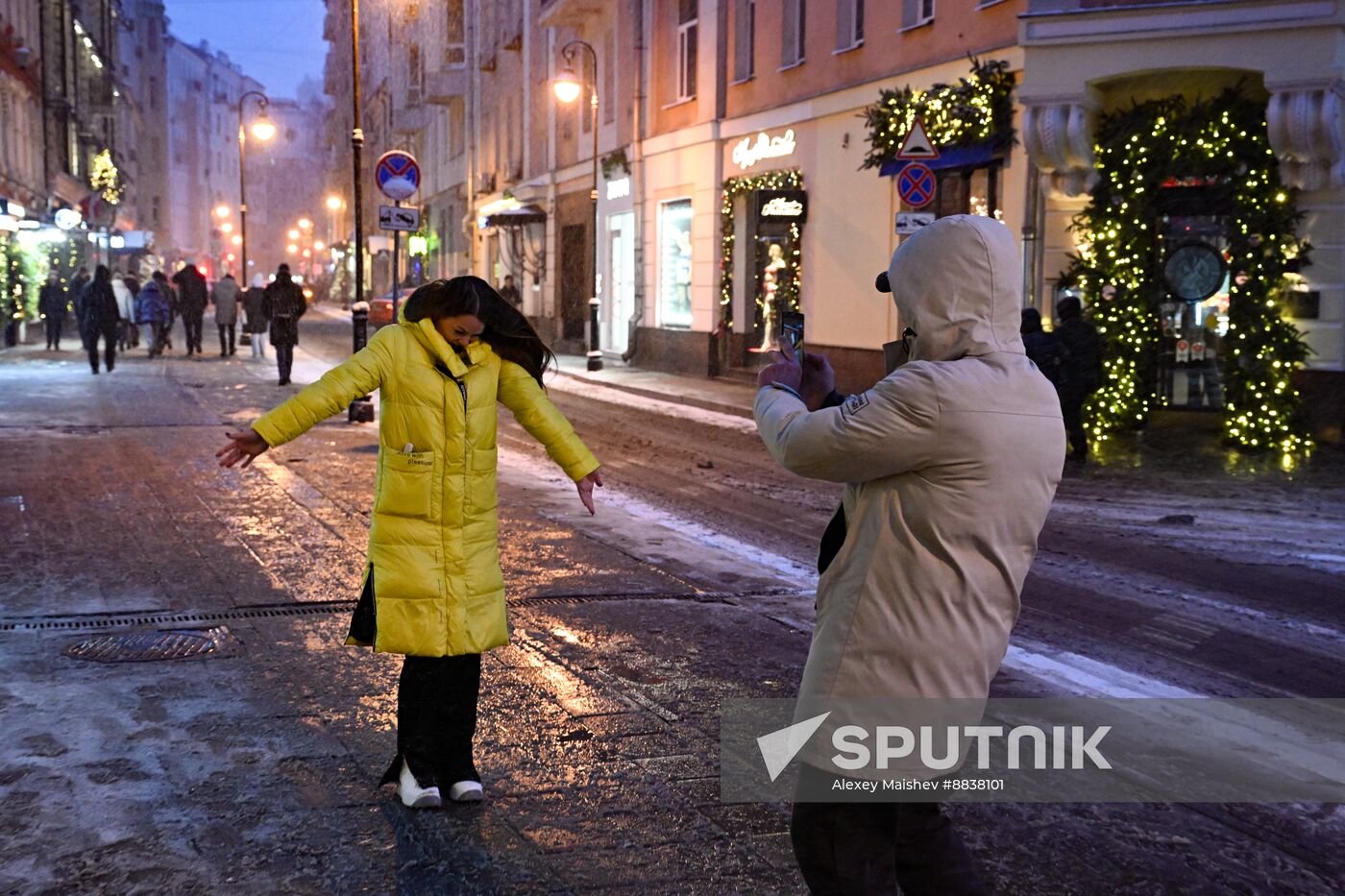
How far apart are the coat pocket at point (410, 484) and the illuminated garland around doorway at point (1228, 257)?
501 inches

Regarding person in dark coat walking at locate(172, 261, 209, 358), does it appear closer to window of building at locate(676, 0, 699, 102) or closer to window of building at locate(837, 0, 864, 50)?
window of building at locate(676, 0, 699, 102)

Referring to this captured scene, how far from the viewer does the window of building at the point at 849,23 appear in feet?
71.5

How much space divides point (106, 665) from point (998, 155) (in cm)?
1414

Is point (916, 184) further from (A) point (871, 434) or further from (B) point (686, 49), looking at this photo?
(A) point (871, 434)

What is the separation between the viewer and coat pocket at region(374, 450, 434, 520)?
4.50 m

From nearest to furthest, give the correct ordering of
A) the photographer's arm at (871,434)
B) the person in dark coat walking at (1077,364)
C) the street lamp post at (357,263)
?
the photographer's arm at (871,434) → the person in dark coat walking at (1077,364) → the street lamp post at (357,263)

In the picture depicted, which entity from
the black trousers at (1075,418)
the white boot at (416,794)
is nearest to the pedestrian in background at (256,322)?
the black trousers at (1075,418)

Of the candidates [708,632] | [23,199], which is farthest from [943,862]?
[23,199]

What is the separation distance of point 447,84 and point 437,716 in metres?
49.7

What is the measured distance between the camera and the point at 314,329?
50.6 m

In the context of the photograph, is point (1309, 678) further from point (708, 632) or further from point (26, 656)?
point (26, 656)

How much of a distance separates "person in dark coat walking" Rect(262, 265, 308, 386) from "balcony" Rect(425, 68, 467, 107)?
1106 inches

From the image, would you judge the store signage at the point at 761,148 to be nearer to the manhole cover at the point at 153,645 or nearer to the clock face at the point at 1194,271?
the clock face at the point at 1194,271

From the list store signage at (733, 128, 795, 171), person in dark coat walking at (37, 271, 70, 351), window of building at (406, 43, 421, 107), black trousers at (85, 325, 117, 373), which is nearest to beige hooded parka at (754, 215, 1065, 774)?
store signage at (733, 128, 795, 171)
